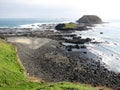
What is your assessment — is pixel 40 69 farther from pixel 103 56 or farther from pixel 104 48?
pixel 104 48

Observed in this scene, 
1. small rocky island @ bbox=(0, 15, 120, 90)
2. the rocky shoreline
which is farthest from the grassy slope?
the rocky shoreline

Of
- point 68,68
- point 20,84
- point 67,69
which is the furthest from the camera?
point 68,68

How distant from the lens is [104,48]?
292 feet

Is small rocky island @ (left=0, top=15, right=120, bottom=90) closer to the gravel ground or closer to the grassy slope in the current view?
the gravel ground

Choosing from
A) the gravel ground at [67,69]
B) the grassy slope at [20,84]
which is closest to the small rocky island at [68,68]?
the gravel ground at [67,69]

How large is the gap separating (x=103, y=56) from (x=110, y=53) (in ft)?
20.3

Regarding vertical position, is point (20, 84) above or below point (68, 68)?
above

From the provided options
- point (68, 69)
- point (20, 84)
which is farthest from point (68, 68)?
point (20, 84)

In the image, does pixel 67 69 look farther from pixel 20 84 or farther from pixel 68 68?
pixel 20 84

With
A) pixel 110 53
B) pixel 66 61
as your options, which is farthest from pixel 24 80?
pixel 110 53

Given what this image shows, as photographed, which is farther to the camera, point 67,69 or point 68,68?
point 68,68

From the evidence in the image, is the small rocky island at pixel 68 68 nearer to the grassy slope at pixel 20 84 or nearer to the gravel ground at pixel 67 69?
the gravel ground at pixel 67 69

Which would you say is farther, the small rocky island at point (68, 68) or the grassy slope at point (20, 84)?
the small rocky island at point (68, 68)

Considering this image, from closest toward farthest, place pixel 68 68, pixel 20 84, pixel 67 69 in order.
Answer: pixel 20 84
pixel 67 69
pixel 68 68
